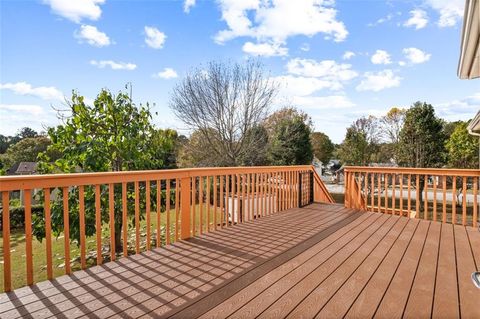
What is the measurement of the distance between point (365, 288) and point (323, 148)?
1293 inches

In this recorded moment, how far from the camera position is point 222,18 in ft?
30.6

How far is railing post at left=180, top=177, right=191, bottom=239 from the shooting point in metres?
3.35

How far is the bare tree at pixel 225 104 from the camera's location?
1088 centimetres

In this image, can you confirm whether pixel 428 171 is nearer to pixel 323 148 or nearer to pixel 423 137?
pixel 423 137

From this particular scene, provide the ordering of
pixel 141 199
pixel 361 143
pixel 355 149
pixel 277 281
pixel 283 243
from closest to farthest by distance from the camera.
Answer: pixel 277 281
pixel 283 243
pixel 141 199
pixel 355 149
pixel 361 143

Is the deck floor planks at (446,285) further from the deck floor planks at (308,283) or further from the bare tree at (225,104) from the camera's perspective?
the bare tree at (225,104)

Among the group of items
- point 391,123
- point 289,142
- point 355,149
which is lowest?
point 355,149

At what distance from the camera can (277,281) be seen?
2221 millimetres

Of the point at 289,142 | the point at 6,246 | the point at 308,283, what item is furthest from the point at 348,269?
the point at 289,142

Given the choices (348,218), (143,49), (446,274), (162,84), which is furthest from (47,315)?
(162,84)

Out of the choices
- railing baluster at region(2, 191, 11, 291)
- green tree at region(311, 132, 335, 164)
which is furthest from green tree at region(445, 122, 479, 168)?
green tree at region(311, 132, 335, 164)

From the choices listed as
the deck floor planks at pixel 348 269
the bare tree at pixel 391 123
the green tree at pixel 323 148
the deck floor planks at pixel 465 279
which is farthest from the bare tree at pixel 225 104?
the green tree at pixel 323 148

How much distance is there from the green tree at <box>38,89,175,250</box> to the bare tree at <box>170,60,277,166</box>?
220 inches

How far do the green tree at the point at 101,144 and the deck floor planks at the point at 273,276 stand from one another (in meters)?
3.33
